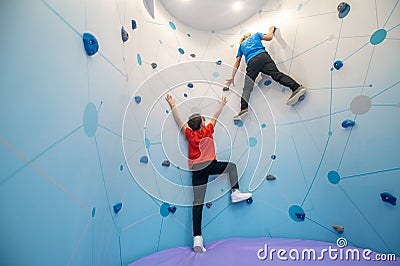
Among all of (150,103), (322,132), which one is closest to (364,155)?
(322,132)

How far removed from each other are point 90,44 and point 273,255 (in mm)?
1306

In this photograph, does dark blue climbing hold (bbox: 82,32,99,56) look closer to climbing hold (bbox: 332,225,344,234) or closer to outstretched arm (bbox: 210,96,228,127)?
outstretched arm (bbox: 210,96,228,127)

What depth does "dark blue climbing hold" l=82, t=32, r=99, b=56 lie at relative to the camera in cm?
68

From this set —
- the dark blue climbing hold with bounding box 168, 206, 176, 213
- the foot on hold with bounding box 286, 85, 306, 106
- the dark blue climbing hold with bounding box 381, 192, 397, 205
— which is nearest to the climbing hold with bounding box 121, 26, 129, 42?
the dark blue climbing hold with bounding box 168, 206, 176, 213

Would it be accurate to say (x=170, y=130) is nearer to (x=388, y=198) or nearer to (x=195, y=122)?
(x=195, y=122)

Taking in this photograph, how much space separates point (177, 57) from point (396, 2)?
4.49 ft

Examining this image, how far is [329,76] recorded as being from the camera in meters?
1.23

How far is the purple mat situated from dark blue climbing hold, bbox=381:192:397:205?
0.26 metres

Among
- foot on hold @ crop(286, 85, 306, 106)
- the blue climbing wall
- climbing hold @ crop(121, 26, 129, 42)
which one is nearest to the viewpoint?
the blue climbing wall

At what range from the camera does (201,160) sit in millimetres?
1296

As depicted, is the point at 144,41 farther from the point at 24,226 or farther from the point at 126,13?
the point at 24,226

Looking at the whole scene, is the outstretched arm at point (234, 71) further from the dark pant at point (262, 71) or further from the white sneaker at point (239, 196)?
the white sneaker at point (239, 196)

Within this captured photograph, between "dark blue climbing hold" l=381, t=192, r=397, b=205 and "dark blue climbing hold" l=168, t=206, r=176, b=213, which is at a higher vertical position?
"dark blue climbing hold" l=381, t=192, r=397, b=205

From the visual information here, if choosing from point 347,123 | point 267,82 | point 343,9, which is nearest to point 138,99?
point 267,82
